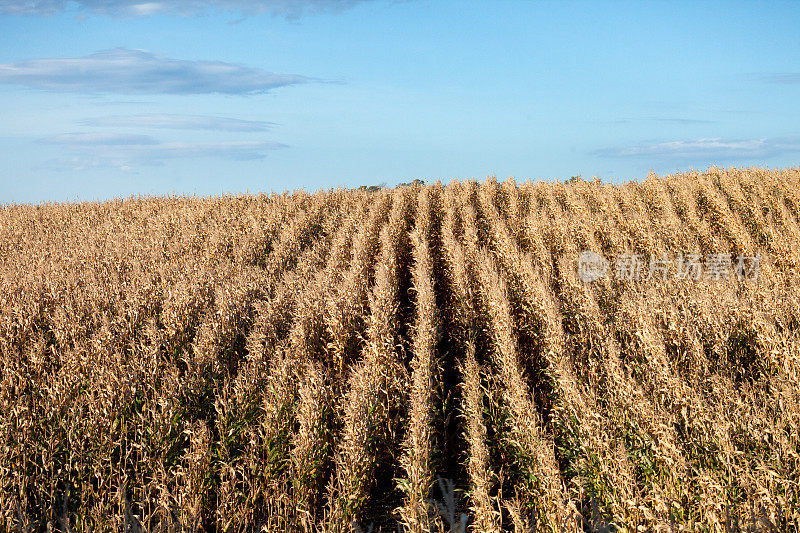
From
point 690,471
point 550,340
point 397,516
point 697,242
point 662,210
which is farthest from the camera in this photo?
point 662,210

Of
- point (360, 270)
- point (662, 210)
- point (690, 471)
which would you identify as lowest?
point (690, 471)

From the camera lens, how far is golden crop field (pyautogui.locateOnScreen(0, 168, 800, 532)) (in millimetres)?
4203

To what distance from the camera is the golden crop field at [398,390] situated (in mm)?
4203

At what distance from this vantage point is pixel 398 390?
6000 mm

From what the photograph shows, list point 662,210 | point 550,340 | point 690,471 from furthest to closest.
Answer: point 662,210 < point 550,340 < point 690,471

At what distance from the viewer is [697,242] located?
11984 mm

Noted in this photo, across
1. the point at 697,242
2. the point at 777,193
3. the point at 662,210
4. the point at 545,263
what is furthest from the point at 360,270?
the point at 777,193

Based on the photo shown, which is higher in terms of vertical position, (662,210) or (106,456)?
(662,210)

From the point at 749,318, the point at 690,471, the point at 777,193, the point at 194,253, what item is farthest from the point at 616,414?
the point at 777,193

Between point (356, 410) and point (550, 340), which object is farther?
point (550, 340)

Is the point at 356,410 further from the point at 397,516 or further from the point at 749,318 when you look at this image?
the point at 749,318

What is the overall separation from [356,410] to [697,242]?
→ 31.6 feet

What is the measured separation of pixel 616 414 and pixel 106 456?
4132 mm

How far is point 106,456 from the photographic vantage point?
4.71 meters
